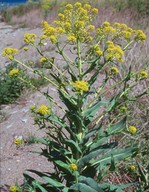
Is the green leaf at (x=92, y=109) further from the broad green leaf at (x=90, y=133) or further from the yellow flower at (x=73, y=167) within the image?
the yellow flower at (x=73, y=167)

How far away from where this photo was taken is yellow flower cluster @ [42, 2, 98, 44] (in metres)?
2.05

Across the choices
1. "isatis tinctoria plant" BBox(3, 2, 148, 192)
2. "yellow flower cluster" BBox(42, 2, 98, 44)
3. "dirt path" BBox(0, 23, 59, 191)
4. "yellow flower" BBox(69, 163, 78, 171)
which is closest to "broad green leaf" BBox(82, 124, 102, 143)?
"isatis tinctoria plant" BBox(3, 2, 148, 192)

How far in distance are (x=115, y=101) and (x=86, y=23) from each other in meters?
0.49

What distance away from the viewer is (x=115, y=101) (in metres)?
2.09

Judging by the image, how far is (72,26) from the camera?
87.3 inches

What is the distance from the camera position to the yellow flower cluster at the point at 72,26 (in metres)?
2.05

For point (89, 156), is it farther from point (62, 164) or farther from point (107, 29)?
point (107, 29)

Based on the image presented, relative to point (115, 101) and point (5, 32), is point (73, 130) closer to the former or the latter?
point (115, 101)

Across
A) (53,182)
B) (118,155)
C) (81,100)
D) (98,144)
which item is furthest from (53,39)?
(53,182)

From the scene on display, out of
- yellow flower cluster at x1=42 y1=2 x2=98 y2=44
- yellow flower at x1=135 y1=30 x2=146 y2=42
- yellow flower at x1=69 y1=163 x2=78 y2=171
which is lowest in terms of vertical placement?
yellow flower at x1=69 y1=163 x2=78 y2=171

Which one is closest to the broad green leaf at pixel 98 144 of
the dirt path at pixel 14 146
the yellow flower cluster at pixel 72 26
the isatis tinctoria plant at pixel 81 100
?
the isatis tinctoria plant at pixel 81 100


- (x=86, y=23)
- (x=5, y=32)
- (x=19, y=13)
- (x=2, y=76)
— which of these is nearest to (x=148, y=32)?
(x=2, y=76)

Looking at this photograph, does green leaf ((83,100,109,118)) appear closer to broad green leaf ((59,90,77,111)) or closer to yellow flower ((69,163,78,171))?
broad green leaf ((59,90,77,111))

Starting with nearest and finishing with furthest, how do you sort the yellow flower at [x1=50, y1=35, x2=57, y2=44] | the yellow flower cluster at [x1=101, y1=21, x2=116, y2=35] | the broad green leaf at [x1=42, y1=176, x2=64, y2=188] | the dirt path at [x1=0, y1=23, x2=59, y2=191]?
1. the yellow flower at [x1=50, y1=35, x2=57, y2=44]
2. the yellow flower cluster at [x1=101, y1=21, x2=116, y2=35]
3. the broad green leaf at [x1=42, y1=176, x2=64, y2=188]
4. the dirt path at [x1=0, y1=23, x2=59, y2=191]
